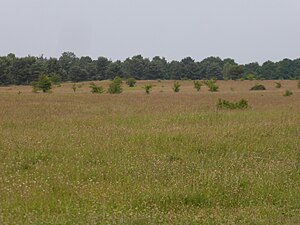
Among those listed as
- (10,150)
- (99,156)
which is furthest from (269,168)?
(10,150)

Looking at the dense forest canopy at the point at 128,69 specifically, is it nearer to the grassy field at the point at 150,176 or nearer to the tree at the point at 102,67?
the tree at the point at 102,67

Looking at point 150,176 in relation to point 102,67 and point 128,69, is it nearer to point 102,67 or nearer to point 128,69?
point 102,67

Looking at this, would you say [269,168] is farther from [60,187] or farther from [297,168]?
[60,187]

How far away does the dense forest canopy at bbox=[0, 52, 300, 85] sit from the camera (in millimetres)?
78000

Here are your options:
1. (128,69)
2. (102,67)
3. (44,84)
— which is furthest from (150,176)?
(128,69)

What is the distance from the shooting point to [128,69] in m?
106

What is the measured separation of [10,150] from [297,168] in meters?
6.58

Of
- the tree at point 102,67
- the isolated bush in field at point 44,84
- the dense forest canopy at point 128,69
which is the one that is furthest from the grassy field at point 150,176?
the tree at point 102,67

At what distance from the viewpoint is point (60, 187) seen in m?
6.74

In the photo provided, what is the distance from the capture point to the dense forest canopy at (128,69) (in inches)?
3071

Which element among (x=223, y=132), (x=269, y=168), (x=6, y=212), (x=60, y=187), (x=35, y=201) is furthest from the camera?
(x=223, y=132)

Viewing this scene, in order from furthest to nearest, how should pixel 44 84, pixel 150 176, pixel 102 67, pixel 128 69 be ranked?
1. pixel 128 69
2. pixel 102 67
3. pixel 44 84
4. pixel 150 176

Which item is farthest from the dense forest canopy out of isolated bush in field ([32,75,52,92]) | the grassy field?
the grassy field

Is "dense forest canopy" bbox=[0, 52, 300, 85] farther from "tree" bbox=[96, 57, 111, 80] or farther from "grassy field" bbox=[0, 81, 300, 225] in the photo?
"grassy field" bbox=[0, 81, 300, 225]
